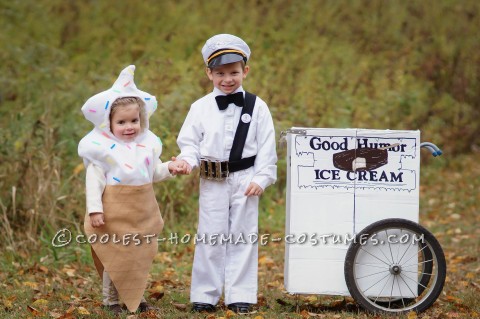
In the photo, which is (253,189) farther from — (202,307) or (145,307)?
(145,307)

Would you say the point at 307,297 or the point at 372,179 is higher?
the point at 372,179

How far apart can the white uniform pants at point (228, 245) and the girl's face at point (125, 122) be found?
0.60 metres

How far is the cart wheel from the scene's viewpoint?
5.02 m

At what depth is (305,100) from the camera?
11.1 m

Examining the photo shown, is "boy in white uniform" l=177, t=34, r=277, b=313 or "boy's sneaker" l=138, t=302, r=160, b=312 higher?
"boy in white uniform" l=177, t=34, r=277, b=313

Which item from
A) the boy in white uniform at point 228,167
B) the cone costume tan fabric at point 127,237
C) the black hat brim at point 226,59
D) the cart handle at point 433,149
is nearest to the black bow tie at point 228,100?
the boy in white uniform at point 228,167

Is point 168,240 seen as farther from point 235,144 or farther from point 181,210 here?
point 235,144

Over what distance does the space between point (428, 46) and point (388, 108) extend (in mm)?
2213

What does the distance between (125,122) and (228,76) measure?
29.4 inches

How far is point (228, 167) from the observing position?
199 inches

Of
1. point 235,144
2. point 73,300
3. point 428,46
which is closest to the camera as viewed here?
point 235,144

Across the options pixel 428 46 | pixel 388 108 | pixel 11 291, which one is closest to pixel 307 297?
pixel 11 291

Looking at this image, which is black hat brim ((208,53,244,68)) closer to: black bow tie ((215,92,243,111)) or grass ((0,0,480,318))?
black bow tie ((215,92,243,111))

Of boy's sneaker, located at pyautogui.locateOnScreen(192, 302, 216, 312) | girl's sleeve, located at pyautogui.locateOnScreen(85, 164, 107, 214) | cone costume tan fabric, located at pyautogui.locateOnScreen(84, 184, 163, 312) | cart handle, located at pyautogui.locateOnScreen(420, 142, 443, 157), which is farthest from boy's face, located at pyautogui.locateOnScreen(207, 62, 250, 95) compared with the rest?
boy's sneaker, located at pyautogui.locateOnScreen(192, 302, 216, 312)
